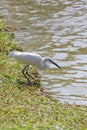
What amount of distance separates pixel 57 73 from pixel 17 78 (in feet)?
7.12

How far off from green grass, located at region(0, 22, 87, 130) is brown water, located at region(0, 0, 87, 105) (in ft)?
3.41

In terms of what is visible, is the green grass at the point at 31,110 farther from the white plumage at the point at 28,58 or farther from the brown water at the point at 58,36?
the brown water at the point at 58,36

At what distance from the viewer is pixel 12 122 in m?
9.59

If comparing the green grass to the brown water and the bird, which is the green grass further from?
the brown water

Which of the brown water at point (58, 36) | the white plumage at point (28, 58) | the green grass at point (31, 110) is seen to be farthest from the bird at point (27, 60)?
the brown water at point (58, 36)

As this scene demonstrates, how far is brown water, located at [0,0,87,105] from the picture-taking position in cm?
1419

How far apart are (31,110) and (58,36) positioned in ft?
31.6

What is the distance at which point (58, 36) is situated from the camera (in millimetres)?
20047

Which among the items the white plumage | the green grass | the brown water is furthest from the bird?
the brown water

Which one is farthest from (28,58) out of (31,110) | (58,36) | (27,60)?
(58,36)

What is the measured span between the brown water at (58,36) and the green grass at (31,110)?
1.04 meters

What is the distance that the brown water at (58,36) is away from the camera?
46.5 feet

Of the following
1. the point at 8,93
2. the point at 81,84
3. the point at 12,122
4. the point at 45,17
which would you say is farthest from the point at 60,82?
the point at 45,17

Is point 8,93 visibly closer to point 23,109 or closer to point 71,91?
point 23,109
